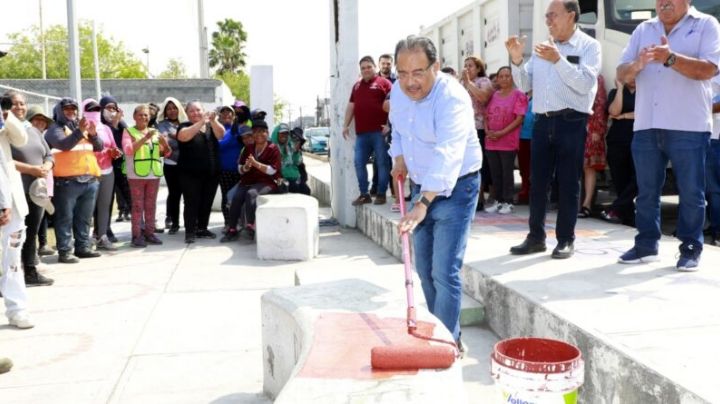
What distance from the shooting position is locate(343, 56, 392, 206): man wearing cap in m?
8.35

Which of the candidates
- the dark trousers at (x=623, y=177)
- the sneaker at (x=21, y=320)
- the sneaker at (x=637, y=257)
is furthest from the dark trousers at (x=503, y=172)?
the sneaker at (x=21, y=320)

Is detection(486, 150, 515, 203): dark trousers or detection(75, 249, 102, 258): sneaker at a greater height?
detection(486, 150, 515, 203): dark trousers

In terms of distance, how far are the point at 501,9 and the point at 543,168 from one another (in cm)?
445

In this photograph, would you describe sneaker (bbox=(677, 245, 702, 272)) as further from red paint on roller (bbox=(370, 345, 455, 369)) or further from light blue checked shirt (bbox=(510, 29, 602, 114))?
red paint on roller (bbox=(370, 345, 455, 369))

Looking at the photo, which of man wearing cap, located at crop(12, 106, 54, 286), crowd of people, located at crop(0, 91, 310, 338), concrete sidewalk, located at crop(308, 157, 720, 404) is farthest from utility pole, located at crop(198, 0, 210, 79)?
concrete sidewalk, located at crop(308, 157, 720, 404)

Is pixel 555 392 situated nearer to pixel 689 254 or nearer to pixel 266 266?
pixel 689 254

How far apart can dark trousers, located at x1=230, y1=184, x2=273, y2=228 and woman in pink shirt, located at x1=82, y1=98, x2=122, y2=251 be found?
4.77 ft

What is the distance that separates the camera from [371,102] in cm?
833

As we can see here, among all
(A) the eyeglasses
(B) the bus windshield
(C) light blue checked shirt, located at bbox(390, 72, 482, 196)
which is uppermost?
(B) the bus windshield

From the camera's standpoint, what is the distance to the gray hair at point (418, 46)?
3197 millimetres

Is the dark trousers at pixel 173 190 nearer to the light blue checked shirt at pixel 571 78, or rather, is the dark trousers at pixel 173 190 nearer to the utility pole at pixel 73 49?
the utility pole at pixel 73 49

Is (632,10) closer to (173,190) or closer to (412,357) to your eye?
(173,190)

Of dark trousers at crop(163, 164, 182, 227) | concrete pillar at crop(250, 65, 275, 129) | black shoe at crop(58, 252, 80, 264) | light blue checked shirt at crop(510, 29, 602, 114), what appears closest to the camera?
light blue checked shirt at crop(510, 29, 602, 114)

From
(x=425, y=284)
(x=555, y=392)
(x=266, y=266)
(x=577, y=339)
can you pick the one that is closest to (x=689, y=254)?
(x=577, y=339)
